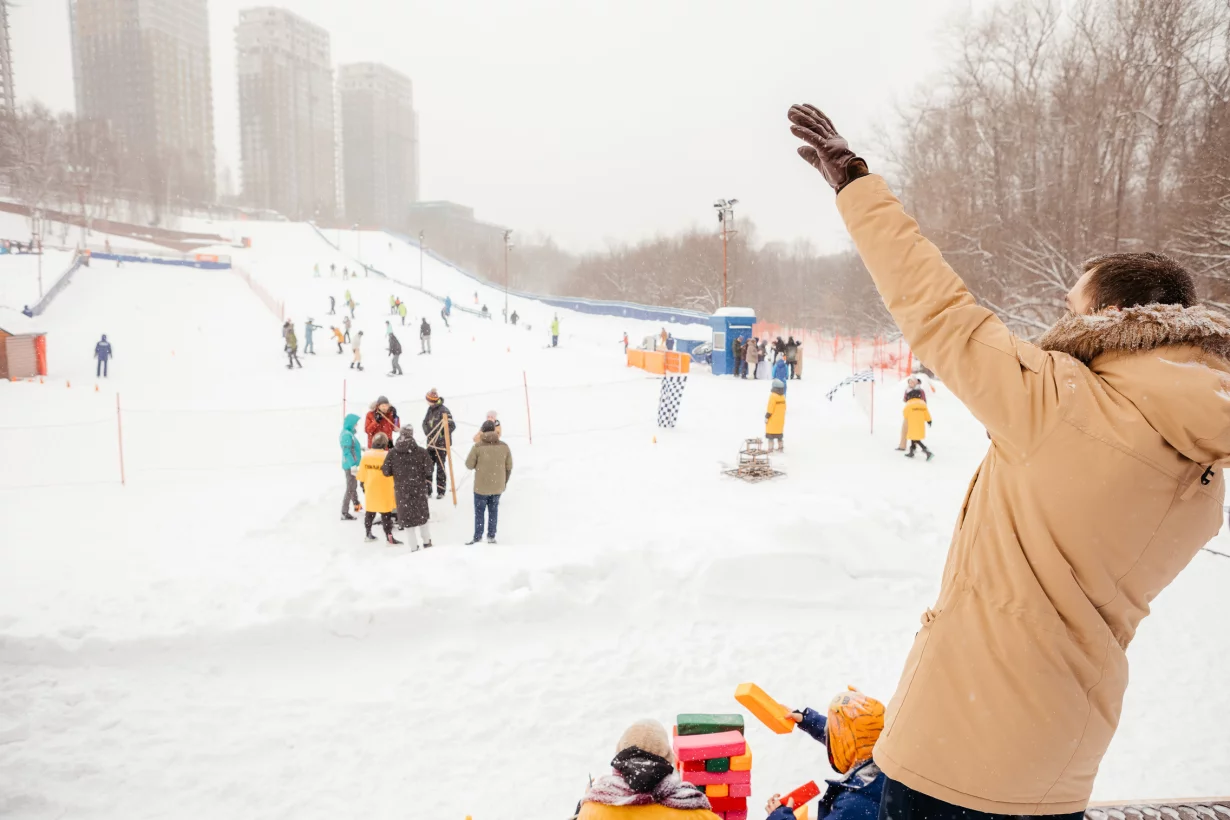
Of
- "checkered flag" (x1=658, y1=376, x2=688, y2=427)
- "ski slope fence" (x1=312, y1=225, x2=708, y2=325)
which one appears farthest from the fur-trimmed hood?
"ski slope fence" (x1=312, y1=225, x2=708, y2=325)

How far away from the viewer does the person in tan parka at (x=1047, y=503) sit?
1305 mm

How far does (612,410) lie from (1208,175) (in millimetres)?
18151

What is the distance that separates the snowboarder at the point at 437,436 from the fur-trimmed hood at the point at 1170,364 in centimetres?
1057

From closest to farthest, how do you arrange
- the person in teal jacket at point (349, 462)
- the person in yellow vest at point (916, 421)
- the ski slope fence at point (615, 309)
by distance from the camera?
1. the person in teal jacket at point (349, 462)
2. the person in yellow vest at point (916, 421)
3. the ski slope fence at point (615, 309)

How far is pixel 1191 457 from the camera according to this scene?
1.27 metres

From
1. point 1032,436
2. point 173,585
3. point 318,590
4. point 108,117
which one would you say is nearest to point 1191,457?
point 1032,436

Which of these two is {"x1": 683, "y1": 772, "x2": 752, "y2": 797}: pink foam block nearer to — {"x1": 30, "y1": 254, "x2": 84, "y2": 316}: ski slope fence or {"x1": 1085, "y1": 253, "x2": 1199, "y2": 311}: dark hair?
{"x1": 1085, "y1": 253, "x2": 1199, "y2": 311}: dark hair

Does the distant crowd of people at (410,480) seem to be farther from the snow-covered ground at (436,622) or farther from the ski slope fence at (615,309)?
the ski slope fence at (615,309)

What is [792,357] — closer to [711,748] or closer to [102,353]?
[711,748]

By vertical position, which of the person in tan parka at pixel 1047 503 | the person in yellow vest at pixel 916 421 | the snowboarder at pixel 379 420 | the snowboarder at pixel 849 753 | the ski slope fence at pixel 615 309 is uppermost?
the ski slope fence at pixel 615 309

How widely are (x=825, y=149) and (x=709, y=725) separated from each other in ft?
12.0

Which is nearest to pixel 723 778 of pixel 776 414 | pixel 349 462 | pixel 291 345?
pixel 349 462

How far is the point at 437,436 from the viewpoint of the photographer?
457 inches

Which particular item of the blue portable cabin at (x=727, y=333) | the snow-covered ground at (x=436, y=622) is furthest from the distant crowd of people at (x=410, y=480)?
the blue portable cabin at (x=727, y=333)
